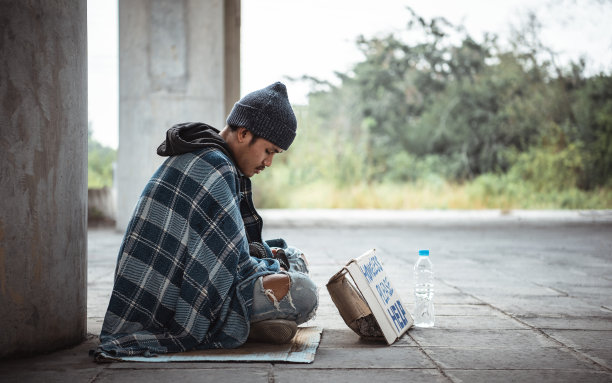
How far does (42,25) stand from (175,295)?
1.30 m

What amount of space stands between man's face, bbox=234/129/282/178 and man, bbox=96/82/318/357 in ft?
0.44

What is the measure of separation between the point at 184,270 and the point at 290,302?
51cm

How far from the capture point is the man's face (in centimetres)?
324

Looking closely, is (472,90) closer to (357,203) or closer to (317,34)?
(317,34)

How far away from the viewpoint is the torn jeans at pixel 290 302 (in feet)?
9.96

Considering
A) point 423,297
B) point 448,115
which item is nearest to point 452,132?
point 448,115

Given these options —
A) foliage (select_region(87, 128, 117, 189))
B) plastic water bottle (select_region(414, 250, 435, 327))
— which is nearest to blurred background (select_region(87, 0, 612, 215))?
foliage (select_region(87, 128, 117, 189))

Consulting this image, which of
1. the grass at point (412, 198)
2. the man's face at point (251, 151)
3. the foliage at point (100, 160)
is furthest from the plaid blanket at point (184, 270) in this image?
the foliage at point (100, 160)

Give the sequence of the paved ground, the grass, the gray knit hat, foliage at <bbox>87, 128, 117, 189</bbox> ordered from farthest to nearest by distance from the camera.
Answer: foliage at <bbox>87, 128, 117, 189</bbox>
the grass
the gray knit hat
the paved ground

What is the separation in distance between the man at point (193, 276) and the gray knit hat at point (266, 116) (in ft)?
0.60

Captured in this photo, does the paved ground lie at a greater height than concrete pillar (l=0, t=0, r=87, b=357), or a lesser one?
lesser

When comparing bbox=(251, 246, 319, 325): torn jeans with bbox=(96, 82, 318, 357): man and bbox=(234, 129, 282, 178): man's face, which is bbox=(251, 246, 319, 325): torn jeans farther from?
bbox=(234, 129, 282, 178): man's face

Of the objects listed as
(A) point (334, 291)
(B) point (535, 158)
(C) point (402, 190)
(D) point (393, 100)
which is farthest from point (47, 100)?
(D) point (393, 100)

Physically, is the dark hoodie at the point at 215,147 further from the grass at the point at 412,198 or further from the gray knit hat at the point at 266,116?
the grass at the point at 412,198
